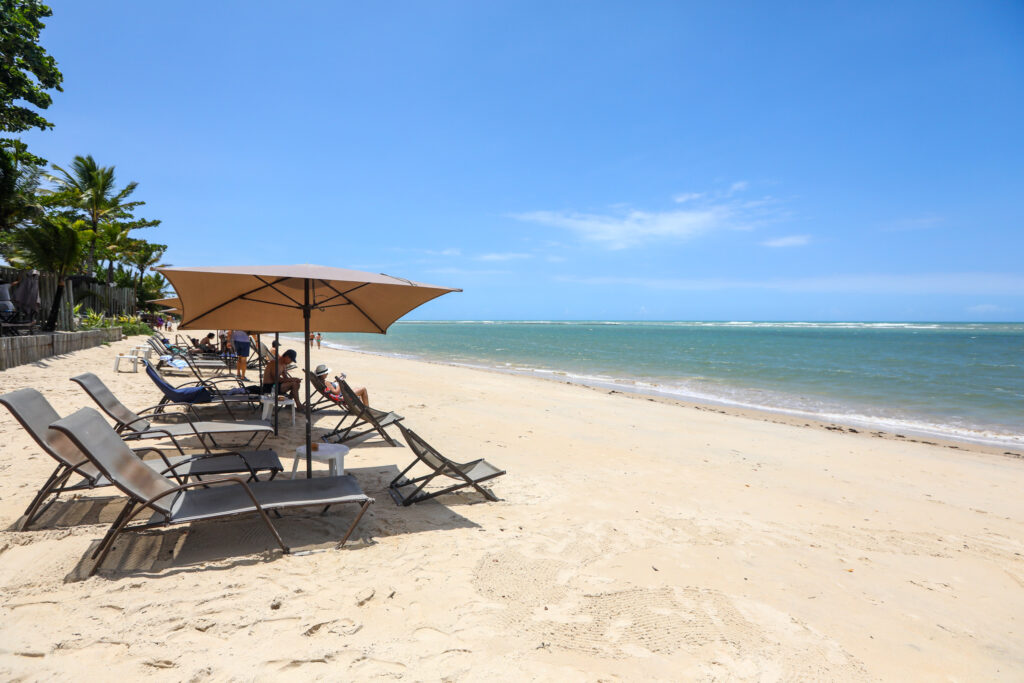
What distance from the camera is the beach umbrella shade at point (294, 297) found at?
376 centimetres

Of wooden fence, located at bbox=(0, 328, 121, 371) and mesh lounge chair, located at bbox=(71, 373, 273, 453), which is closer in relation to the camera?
mesh lounge chair, located at bbox=(71, 373, 273, 453)

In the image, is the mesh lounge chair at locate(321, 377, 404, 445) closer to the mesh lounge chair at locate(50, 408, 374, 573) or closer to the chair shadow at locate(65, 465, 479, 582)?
the chair shadow at locate(65, 465, 479, 582)

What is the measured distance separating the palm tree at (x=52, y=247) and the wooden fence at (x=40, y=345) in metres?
1.31

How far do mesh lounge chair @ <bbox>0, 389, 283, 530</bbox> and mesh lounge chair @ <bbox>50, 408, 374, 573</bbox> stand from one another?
18 cm

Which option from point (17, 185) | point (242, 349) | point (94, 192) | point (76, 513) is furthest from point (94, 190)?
point (76, 513)

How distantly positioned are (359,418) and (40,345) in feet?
32.5

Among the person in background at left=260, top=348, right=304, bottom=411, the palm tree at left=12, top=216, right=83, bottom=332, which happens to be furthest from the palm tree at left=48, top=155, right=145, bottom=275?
the person in background at left=260, top=348, right=304, bottom=411

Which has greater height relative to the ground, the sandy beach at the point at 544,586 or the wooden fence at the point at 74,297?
the wooden fence at the point at 74,297

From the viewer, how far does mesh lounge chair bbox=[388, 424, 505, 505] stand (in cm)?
423

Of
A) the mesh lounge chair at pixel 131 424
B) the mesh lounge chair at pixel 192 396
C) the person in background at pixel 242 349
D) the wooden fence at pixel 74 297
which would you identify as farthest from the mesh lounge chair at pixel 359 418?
the wooden fence at pixel 74 297

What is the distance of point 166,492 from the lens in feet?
9.08

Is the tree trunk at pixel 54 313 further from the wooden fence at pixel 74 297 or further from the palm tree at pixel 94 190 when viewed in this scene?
the palm tree at pixel 94 190

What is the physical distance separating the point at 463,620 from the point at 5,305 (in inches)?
568

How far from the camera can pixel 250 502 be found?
323 centimetres
